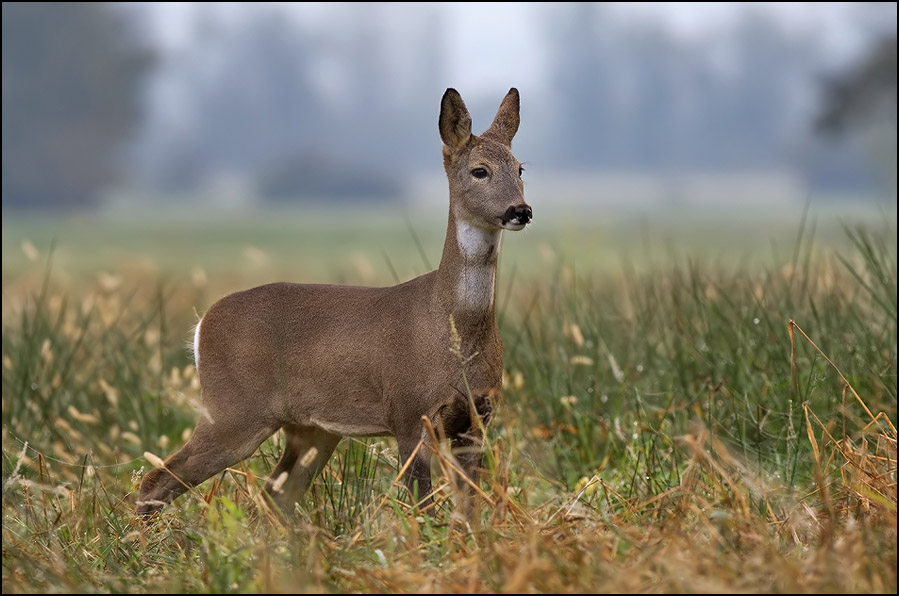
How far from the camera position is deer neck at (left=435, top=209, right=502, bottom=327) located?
552cm

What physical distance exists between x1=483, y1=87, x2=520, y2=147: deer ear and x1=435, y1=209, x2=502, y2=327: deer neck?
458 millimetres

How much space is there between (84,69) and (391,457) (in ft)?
267

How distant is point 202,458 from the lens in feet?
19.1

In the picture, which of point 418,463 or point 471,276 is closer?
point 418,463

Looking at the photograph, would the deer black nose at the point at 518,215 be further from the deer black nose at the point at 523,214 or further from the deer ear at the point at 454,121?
the deer ear at the point at 454,121

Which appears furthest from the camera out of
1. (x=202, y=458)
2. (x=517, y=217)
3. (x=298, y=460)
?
(x=298, y=460)

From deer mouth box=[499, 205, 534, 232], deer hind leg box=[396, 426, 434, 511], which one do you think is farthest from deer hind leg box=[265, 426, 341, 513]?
deer mouth box=[499, 205, 534, 232]

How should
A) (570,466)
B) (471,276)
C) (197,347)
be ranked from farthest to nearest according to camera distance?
(570,466)
(197,347)
(471,276)

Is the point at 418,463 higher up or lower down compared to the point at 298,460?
higher up

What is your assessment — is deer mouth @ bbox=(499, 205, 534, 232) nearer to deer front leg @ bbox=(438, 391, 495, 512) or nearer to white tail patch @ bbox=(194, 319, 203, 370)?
deer front leg @ bbox=(438, 391, 495, 512)

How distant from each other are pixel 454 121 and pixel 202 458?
1816mm

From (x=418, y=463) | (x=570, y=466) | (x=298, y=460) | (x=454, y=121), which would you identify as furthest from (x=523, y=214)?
(x=570, y=466)

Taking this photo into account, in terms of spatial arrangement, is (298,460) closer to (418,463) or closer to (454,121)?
(418,463)

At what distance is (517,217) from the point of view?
5.25 metres
